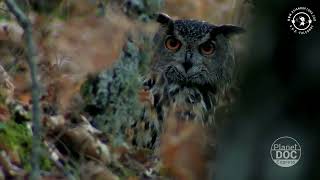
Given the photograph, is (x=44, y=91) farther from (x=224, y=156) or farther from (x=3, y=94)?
(x=224, y=156)

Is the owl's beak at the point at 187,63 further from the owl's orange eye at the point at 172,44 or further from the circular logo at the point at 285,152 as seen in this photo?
the circular logo at the point at 285,152

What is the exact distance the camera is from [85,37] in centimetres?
213

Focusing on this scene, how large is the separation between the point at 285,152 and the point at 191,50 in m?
0.58

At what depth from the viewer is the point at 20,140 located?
216 cm

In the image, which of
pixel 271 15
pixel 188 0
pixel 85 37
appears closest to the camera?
pixel 271 15

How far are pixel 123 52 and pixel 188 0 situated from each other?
0.83 ft

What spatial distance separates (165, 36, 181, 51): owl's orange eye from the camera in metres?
1.96

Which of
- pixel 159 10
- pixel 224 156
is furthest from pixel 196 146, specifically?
pixel 224 156


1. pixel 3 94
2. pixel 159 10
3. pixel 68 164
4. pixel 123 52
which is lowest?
pixel 68 164

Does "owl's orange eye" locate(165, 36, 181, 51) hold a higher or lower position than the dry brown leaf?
higher

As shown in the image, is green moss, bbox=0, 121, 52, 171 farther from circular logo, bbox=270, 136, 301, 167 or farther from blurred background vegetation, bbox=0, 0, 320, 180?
circular logo, bbox=270, 136, 301, 167

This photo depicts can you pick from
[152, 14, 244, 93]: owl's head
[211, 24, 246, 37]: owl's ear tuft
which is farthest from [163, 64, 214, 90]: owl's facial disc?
[211, 24, 246, 37]: owl's ear tuft

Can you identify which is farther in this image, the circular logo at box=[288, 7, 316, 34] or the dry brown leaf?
the dry brown leaf

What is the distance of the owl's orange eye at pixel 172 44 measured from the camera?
1959 millimetres
